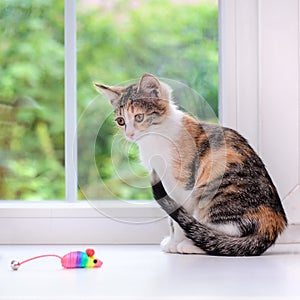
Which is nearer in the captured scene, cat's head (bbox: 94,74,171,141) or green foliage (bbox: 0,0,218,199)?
cat's head (bbox: 94,74,171,141)

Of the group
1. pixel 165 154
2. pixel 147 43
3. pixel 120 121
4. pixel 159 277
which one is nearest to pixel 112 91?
pixel 120 121

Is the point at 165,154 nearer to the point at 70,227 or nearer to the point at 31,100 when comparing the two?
the point at 70,227

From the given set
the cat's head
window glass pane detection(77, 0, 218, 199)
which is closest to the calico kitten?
the cat's head

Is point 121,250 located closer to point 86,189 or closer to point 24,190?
point 86,189

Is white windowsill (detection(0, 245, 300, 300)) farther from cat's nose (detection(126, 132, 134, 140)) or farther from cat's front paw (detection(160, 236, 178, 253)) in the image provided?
cat's nose (detection(126, 132, 134, 140))

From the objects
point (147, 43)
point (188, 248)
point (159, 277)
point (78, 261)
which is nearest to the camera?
point (159, 277)

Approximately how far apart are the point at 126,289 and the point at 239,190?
449mm

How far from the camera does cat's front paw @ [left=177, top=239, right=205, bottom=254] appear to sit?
5.09ft

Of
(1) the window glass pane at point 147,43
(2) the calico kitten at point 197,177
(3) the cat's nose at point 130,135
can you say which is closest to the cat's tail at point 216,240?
(2) the calico kitten at point 197,177

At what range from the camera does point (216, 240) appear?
1519 millimetres

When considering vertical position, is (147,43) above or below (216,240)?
above

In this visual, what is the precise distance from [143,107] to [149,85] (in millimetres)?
54

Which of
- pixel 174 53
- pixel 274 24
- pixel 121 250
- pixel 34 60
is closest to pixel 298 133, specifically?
pixel 274 24

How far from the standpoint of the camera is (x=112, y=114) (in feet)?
5.36
